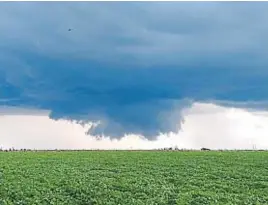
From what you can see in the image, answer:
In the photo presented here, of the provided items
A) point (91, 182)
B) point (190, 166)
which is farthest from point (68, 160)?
point (91, 182)

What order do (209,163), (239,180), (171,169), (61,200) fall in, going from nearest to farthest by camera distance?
(61,200) < (239,180) < (171,169) < (209,163)

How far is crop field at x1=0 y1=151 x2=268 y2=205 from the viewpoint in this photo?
2756cm

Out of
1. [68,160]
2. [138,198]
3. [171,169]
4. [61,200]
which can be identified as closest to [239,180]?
[171,169]

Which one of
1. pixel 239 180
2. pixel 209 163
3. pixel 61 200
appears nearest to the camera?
pixel 61 200

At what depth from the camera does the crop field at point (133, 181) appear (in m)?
27.6

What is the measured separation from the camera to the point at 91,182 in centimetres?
3119

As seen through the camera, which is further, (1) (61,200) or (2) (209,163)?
(2) (209,163)

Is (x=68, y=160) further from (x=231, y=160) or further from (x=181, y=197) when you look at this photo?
(x=181, y=197)

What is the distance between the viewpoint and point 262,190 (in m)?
30.5

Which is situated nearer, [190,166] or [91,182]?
[91,182]

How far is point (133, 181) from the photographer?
31734mm

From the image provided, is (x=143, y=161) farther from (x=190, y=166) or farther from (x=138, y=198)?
(x=138, y=198)

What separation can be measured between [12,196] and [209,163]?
1807 centimetres

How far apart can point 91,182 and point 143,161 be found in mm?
12154
